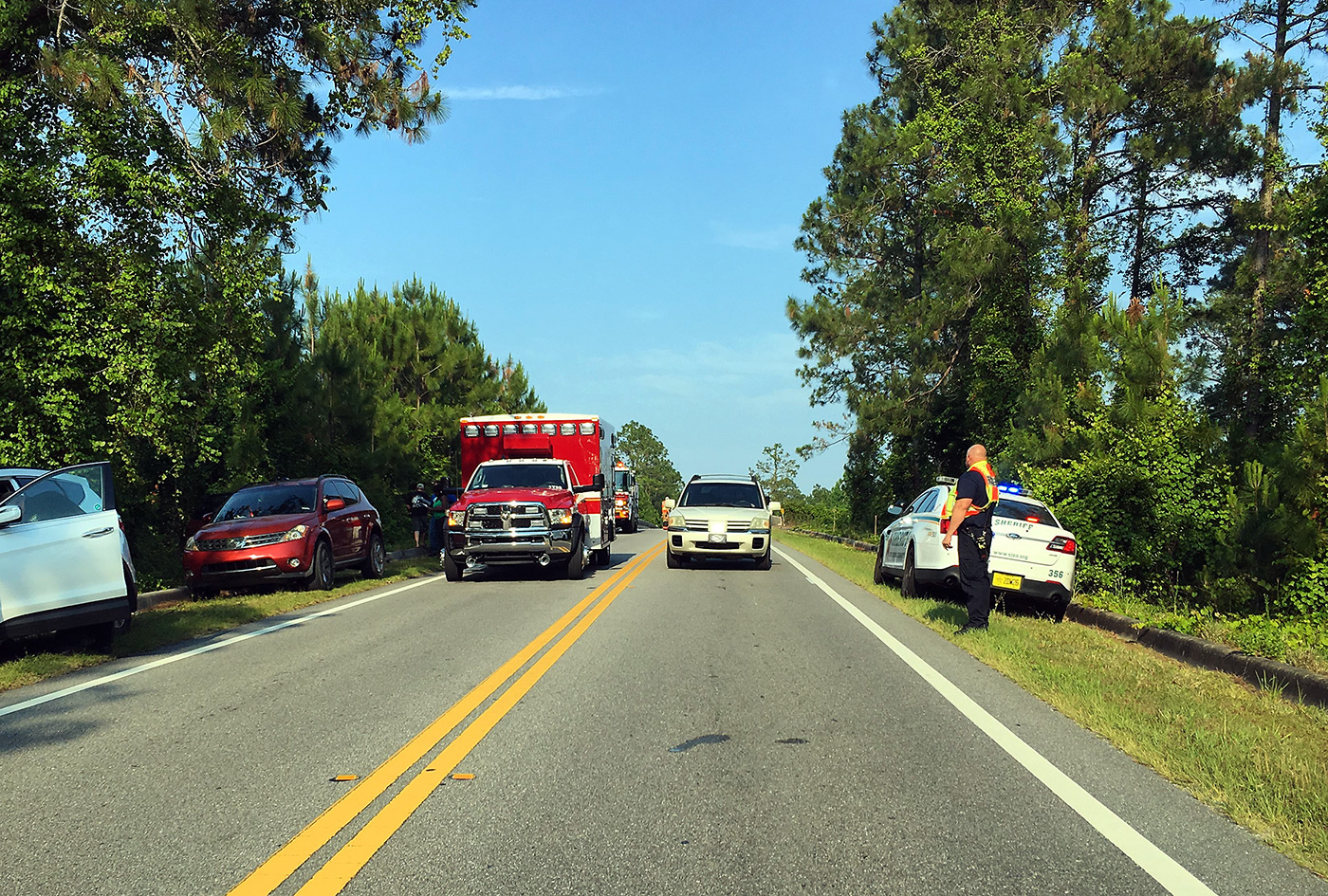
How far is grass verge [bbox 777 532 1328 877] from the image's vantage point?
15.9 ft

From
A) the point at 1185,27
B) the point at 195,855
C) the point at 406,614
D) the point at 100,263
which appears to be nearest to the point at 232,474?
the point at 100,263

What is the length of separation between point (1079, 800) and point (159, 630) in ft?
31.0

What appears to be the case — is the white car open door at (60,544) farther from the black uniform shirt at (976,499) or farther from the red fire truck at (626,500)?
the red fire truck at (626,500)

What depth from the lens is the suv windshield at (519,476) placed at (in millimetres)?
18328

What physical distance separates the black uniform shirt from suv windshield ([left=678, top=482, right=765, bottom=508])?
33.2 ft

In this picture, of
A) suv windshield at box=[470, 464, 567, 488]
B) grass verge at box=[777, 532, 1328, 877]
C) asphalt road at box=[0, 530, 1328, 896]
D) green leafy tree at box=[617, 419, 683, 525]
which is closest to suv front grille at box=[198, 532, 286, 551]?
suv windshield at box=[470, 464, 567, 488]

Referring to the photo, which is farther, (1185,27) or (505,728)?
(1185,27)

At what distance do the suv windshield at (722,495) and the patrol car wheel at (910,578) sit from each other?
21.0 ft

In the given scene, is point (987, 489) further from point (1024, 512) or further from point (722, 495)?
point (722, 495)

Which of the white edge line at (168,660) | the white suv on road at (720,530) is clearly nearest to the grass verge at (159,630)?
the white edge line at (168,660)

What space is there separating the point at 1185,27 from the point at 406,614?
24.3m

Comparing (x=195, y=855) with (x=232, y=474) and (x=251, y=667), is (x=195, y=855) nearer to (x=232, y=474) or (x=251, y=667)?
(x=251, y=667)

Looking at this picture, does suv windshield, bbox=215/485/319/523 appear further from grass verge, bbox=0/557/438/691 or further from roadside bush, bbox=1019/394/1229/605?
roadside bush, bbox=1019/394/1229/605

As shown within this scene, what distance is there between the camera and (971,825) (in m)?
4.61
